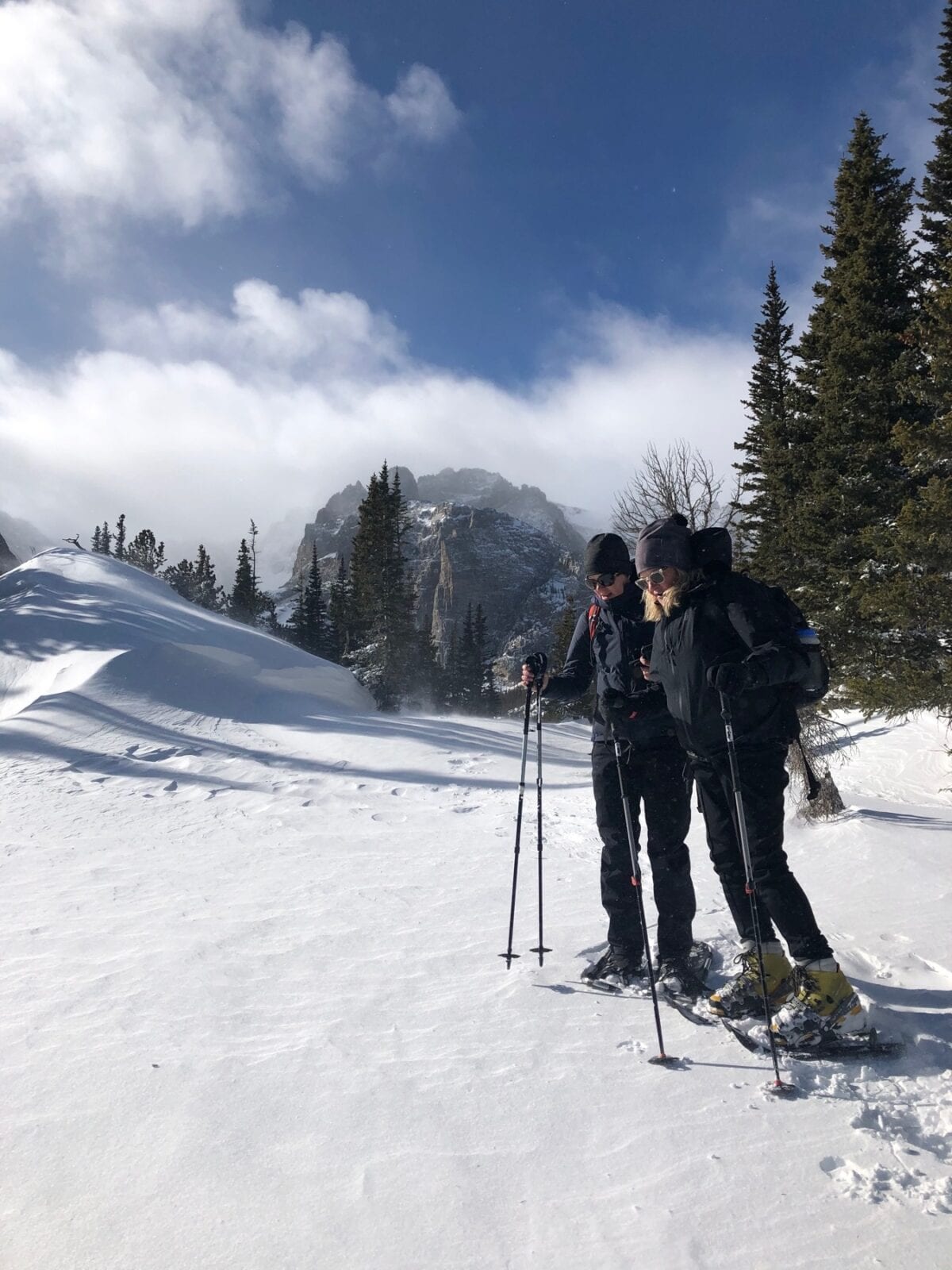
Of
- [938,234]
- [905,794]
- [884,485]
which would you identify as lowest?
[905,794]

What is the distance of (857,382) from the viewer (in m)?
13.2

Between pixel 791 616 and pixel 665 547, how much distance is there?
2.20 ft

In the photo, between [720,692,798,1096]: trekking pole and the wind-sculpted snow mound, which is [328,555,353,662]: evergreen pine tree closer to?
the wind-sculpted snow mound

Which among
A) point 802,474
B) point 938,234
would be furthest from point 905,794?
point 938,234

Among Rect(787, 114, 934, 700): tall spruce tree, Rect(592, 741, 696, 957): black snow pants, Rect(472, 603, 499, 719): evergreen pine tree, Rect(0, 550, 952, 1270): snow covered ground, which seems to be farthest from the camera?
Rect(472, 603, 499, 719): evergreen pine tree

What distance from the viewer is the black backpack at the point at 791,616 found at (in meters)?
3.16

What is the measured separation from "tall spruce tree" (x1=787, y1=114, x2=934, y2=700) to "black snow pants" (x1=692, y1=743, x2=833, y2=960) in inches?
371

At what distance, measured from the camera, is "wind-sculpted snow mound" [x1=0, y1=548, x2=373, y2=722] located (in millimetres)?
16328

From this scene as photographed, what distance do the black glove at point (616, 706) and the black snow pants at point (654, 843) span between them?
149mm

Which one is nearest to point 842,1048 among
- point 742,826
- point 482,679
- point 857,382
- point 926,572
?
point 742,826

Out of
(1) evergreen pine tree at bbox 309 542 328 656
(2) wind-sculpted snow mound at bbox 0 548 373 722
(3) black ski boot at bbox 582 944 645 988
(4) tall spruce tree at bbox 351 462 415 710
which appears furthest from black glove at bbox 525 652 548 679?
(1) evergreen pine tree at bbox 309 542 328 656

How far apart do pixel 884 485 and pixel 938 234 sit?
18.1ft

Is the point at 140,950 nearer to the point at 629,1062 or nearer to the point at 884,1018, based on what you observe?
the point at 629,1062

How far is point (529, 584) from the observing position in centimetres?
12625
